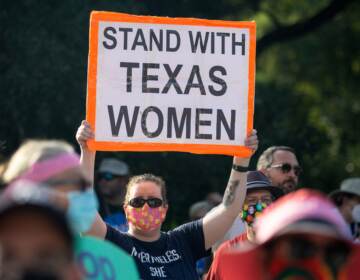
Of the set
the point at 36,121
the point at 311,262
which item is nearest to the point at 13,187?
the point at 311,262

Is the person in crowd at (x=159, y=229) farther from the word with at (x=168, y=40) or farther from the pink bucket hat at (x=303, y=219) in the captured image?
the pink bucket hat at (x=303, y=219)

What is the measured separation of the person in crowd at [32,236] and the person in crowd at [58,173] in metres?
0.41

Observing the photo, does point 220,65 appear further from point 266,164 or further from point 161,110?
point 266,164

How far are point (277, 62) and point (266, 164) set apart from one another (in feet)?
40.8

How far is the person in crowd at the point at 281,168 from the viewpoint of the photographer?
7.69 metres

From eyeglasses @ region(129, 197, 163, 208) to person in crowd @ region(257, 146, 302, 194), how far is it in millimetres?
1793

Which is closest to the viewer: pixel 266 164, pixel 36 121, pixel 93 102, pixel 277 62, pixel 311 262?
pixel 311 262

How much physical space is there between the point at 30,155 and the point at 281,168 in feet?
14.5

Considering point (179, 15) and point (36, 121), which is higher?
point (179, 15)

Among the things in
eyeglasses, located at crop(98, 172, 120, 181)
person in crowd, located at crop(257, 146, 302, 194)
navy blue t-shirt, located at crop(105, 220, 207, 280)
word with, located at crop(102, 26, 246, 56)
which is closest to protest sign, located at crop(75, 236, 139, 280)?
A: navy blue t-shirt, located at crop(105, 220, 207, 280)

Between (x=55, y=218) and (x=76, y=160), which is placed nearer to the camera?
(x=55, y=218)

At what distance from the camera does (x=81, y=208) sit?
3434 mm

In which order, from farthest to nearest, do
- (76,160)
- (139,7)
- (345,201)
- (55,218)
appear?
(139,7)
(345,201)
(76,160)
(55,218)

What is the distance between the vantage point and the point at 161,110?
6156 millimetres
